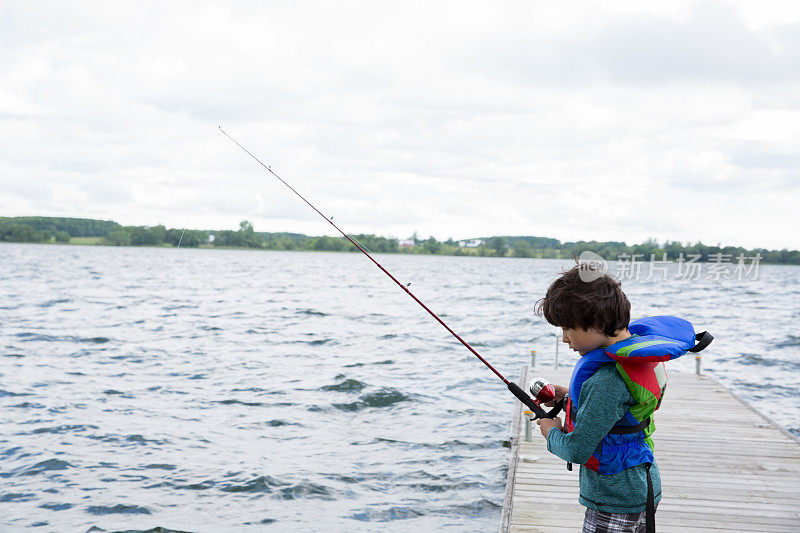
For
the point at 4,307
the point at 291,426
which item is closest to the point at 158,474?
the point at 291,426

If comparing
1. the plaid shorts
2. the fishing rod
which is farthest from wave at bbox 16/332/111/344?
the plaid shorts

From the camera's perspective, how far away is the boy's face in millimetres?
2332

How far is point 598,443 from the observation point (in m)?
2.31

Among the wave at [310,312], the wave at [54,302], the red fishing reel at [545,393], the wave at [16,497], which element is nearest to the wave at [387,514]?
the wave at [16,497]

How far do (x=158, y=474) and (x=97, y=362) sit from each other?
24.1 ft

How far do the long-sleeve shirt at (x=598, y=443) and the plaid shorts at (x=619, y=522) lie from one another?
3 centimetres

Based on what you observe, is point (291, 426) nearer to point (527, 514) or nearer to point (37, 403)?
point (37, 403)

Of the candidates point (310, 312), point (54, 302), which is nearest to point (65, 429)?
point (310, 312)

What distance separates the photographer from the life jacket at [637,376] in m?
2.26

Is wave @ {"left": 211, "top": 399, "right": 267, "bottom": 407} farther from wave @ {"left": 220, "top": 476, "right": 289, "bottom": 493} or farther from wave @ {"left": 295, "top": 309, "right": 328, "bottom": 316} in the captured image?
wave @ {"left": 295, "top": 309, "right": 328, "bottom": 316}

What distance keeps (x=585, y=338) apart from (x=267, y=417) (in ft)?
26.0

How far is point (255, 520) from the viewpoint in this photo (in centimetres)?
611

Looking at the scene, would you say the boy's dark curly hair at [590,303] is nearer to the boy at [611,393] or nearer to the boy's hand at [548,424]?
the boy at [611,393]

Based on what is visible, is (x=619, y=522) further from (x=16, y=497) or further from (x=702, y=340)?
(x=16, y=497)
